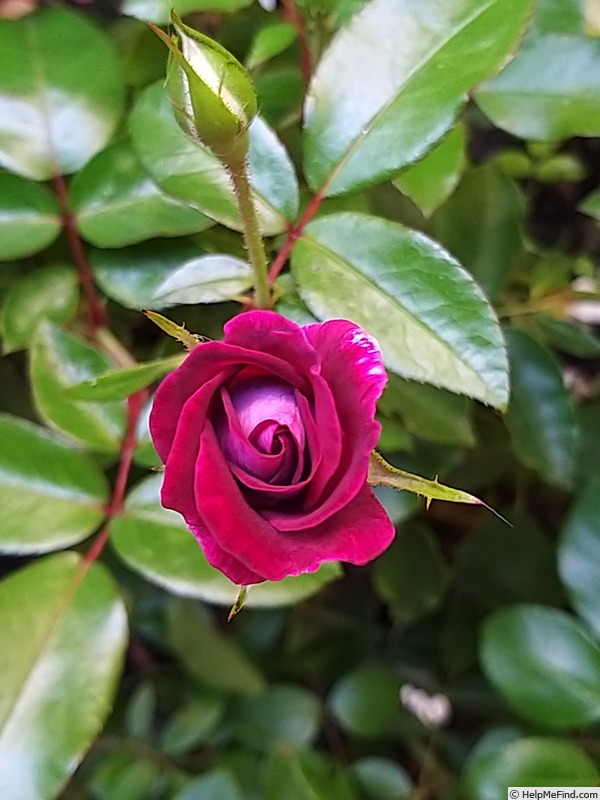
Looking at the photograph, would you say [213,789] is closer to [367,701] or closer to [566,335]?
[367,701]

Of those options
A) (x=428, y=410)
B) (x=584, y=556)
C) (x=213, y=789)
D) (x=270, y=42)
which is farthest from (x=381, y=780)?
(x=270, y=42)

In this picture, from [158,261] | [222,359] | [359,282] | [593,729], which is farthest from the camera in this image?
[593,729]

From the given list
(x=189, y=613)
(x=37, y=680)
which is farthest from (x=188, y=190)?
(x=189, y=613)

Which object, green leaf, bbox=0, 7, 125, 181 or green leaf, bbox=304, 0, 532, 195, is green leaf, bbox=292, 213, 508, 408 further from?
green leaf, bbox=0, 7, 125, 181

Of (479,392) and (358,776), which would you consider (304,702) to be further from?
(479,392)

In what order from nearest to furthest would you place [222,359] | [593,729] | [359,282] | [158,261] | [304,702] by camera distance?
[222,359]
[359,282]
[158,261]
[593,729]
[304,702]

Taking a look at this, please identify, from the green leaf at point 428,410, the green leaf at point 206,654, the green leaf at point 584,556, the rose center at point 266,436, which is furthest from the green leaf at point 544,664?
the rose center at point 266,436

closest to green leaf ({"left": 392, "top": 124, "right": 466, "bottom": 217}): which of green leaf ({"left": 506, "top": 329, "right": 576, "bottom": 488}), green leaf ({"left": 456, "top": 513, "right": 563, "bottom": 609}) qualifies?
green leaf ({"left": 506, "top": 329, "right": 576, "bottom": 488})
